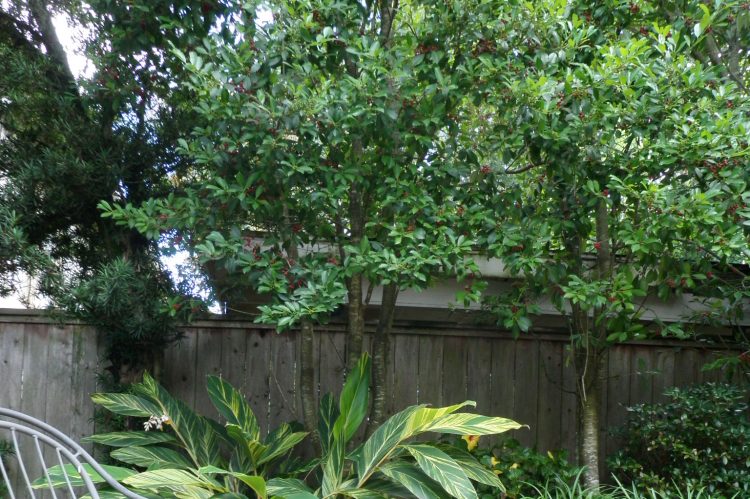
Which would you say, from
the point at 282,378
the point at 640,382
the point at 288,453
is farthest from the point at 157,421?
the point at 640,382

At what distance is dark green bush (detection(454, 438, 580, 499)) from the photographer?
A: 4883mm

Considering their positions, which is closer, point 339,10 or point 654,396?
point 339,10

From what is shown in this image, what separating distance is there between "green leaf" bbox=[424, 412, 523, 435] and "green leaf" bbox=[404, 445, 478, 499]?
0.40 feet

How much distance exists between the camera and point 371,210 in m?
4.98

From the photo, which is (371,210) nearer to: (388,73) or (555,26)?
(388,73)

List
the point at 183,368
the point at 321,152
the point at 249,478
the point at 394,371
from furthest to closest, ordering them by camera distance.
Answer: the point at 394,371 < the point at 183,368 < the point at 321,152 < the point at 249,478

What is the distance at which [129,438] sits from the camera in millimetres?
4598

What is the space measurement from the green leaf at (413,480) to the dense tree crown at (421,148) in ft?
3.02

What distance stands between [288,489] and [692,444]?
280cm

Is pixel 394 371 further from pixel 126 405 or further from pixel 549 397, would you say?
pixel 126 405

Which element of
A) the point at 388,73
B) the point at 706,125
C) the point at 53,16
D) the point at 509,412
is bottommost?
the point at 509,412

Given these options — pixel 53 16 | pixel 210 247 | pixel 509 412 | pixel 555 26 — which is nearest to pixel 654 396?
pixel 509 412

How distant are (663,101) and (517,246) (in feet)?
3.63

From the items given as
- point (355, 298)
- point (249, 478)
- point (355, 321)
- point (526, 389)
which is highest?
point (355, 298)
